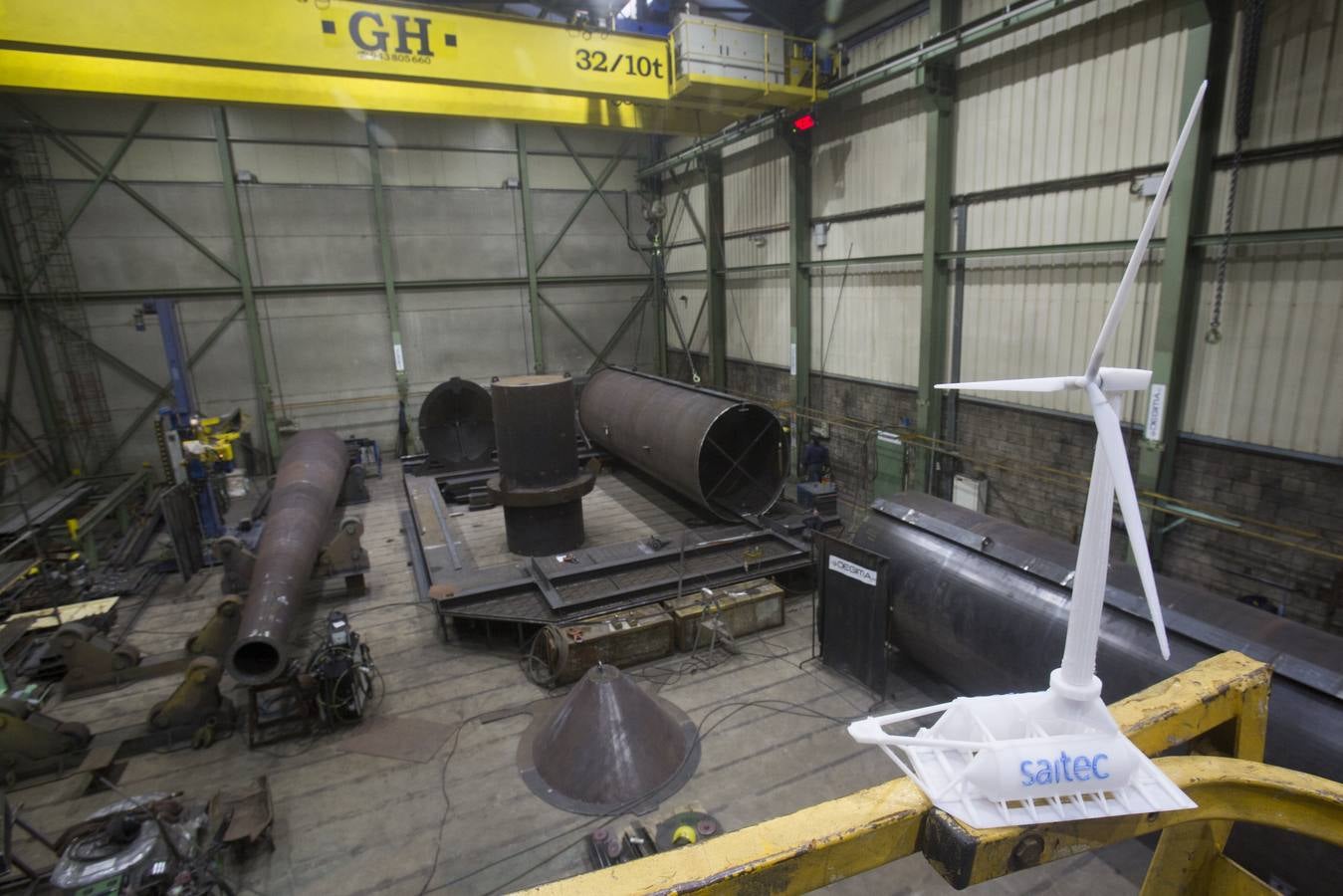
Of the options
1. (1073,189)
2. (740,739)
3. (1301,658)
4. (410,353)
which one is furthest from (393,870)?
(410,353)

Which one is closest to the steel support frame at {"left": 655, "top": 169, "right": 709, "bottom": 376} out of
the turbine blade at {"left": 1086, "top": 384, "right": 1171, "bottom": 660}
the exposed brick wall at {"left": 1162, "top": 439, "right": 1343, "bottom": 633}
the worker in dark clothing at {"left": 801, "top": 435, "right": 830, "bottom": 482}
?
the worker in dark clothing at {"left": 801, "top": 435, "right": 830, "bottom": 482}

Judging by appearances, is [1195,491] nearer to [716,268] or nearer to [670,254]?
[716,268]

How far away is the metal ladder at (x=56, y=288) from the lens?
1154 centimetres

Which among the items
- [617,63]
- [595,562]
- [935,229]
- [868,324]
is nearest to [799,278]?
[868,324]

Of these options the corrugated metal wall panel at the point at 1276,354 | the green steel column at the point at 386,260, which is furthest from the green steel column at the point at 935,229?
the green steel column at the point at 386,260

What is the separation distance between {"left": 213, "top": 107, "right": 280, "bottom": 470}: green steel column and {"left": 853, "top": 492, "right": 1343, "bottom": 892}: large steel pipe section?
40.9ft

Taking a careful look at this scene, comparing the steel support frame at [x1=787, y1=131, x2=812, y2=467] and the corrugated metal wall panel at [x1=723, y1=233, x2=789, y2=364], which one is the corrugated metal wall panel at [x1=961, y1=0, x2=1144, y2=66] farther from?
the corrugated metal wall panel at [x1=723, y1=233, x2=789, y2=364]

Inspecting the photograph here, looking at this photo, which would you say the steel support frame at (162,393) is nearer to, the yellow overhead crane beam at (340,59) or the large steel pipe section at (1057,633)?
the yellow overhead crane beam at (340,59)

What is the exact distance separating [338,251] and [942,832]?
1529 cm

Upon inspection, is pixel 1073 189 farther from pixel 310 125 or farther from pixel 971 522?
pixel 310 125

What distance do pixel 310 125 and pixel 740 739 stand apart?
14.2m

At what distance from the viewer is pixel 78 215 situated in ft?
39.2

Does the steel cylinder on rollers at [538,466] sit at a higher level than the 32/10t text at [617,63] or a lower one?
lower

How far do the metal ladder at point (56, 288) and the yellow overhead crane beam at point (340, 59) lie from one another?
6.94 m
